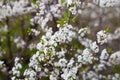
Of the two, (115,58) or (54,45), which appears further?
(115,58)

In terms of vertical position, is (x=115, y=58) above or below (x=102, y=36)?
→ below

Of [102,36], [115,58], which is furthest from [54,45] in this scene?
[115,58]

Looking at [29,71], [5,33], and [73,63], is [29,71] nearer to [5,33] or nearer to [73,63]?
[73,63]

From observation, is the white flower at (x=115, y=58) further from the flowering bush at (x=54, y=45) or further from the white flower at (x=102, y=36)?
the white flower at (x=102, y=36)

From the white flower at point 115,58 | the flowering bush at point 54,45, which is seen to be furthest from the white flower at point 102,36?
the white flower at point 115,58

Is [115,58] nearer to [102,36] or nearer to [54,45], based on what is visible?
[102,36]

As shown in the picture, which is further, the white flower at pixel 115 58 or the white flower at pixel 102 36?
the white flower at pixel 115 58

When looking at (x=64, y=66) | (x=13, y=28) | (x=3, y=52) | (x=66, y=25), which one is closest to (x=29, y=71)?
(x=64, y=66)

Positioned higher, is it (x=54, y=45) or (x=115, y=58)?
(x=54, y=45)
